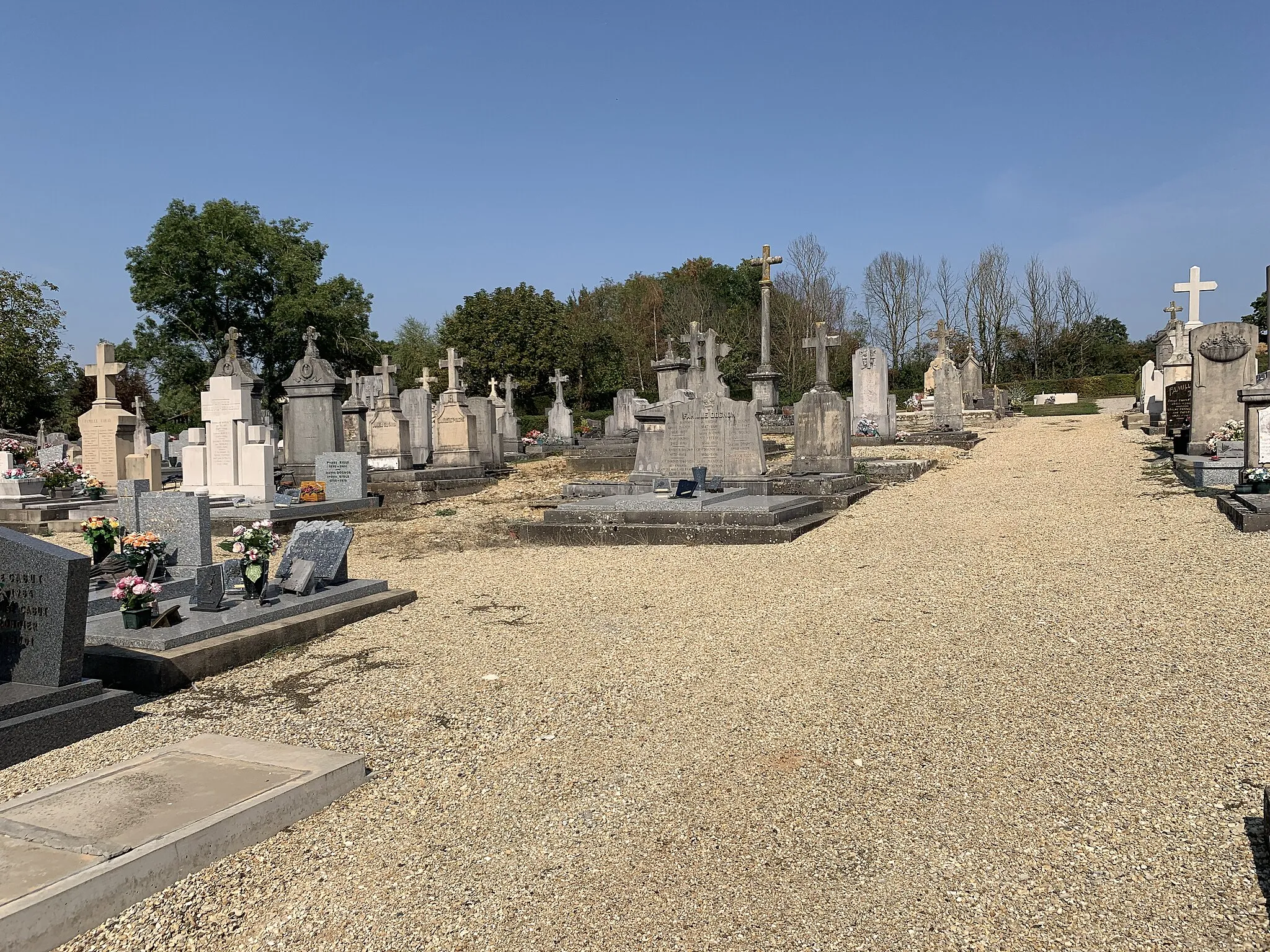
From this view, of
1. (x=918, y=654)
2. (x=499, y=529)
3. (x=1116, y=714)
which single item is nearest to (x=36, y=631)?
(x=918, y=654)

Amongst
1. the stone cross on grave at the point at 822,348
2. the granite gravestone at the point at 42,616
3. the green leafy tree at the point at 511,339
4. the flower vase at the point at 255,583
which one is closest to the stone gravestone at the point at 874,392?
the stone cross on grave at the point at 822,348

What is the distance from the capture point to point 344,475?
1480 centimetres

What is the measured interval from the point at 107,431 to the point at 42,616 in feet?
50.7

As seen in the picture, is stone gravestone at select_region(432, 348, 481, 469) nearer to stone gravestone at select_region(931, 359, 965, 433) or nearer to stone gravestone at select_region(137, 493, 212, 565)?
stone gravestone at select_region(137, 493, 212, 565)

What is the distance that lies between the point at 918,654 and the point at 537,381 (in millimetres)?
39156

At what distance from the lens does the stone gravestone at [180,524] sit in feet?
25.0

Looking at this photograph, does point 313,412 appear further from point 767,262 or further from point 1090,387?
point 1090,387

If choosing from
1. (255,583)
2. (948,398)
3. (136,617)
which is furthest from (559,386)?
(136,617)

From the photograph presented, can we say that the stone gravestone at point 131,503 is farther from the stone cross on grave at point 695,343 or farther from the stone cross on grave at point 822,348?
the stone cross on grave at point 695,343

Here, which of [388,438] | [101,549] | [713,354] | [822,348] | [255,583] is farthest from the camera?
[388,438]

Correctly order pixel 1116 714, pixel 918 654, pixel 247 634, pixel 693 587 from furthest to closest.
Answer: pixel 693 587
pixel 247 634
pixel 918 654
pixel 1116 714

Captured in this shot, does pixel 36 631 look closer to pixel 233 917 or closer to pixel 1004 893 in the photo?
pixel 233 917

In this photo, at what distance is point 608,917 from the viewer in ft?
8.70

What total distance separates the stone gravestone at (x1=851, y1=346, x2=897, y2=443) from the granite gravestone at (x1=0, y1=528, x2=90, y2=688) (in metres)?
20.5
